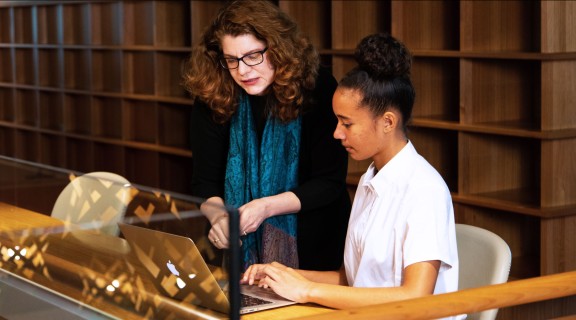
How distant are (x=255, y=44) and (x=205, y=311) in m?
1.06

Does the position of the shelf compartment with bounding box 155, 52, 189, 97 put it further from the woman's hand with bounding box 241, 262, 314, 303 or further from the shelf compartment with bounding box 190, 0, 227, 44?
the woman's hand with bounding box 241, 262, 314, 303

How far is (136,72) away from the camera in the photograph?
19.2ft

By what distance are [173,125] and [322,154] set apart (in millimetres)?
3221

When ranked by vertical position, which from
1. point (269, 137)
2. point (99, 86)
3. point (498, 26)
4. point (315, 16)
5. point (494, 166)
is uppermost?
point (315, 16)

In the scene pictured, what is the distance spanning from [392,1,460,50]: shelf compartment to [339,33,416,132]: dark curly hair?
201 centimetres

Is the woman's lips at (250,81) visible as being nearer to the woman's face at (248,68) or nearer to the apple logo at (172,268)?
the woman's face at (248,68)

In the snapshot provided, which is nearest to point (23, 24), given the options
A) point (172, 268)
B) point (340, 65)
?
point (340, 65)

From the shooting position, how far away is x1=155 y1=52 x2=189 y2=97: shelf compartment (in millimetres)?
5449

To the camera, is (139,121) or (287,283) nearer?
(287,283)

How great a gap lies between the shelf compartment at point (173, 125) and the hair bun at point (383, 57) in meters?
3.61

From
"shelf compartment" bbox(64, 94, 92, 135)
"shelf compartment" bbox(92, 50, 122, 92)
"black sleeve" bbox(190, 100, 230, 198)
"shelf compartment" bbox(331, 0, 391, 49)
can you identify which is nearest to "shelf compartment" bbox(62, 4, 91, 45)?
"shelf compartment" bbox(92, 50, 122, 92)

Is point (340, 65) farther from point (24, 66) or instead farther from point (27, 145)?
point (24, 66)

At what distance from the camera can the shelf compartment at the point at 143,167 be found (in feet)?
18.3

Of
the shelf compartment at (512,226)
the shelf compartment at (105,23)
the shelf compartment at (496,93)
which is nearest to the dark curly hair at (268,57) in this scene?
the shelf compartment at (496,93)
